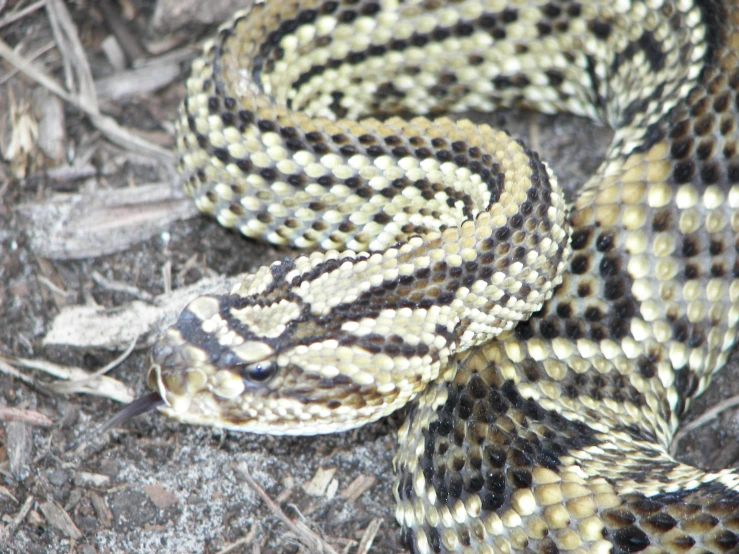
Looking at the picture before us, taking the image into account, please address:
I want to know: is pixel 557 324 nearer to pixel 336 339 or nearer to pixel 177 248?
pixel 336 339

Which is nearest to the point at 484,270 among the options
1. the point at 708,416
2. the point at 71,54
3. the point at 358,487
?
the point at 358,487

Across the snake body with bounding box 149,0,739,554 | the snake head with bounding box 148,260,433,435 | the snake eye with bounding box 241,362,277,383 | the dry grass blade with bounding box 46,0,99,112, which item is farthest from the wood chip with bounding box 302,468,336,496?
the dry grass blade with bounding box 46,0,99,112

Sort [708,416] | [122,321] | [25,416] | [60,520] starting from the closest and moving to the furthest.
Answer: [60,520], [25,416], [708,416], [122,321]

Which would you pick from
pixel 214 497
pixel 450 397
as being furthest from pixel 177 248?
pixel 450 397

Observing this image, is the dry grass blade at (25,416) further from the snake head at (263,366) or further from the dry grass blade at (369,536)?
the dry grass blade at (369,536)

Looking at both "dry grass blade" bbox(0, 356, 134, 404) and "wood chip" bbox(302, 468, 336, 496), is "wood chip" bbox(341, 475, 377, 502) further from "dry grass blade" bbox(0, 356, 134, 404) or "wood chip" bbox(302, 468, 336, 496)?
"dry grass blade" bbox(0, 356, 134, 404)

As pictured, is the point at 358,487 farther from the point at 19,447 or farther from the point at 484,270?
the point at 19,447

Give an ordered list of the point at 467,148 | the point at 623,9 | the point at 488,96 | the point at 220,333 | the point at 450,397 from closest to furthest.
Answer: the point at 220,333 → the point at 450,397 → the point at 467,148 → the point at 623,9 → the point at 488,96
